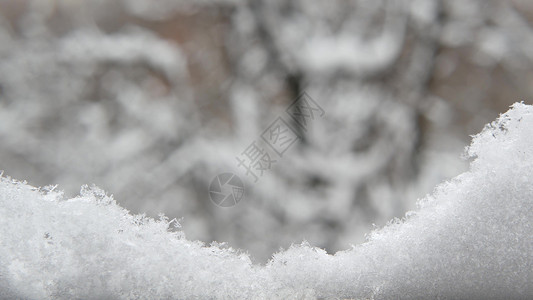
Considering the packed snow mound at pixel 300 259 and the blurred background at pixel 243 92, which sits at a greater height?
the blurred background at pixel 243 92

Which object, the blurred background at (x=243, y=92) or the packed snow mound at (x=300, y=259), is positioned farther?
the blurred background at (x=243, y=92)

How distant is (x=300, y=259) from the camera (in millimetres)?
309

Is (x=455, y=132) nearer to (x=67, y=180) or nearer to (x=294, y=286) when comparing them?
(x=294, y=286)

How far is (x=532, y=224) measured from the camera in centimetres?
28

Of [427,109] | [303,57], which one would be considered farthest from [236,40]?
[427,109]

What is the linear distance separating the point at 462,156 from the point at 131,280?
0.24 meters

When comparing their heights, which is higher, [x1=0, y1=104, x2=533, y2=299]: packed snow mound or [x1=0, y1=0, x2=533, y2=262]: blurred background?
[x1=0, y1=0, x2=533, y2=262]: blurred background

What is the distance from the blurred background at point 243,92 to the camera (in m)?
0.37

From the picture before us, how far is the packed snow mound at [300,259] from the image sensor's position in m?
0.27

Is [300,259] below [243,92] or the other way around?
below

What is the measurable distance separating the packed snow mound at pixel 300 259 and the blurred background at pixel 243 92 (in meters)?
0.07

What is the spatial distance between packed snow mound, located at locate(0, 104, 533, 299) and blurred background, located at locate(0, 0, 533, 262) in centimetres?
7

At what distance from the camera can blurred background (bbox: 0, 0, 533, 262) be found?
37 centimetres

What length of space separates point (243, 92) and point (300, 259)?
0.45ft
